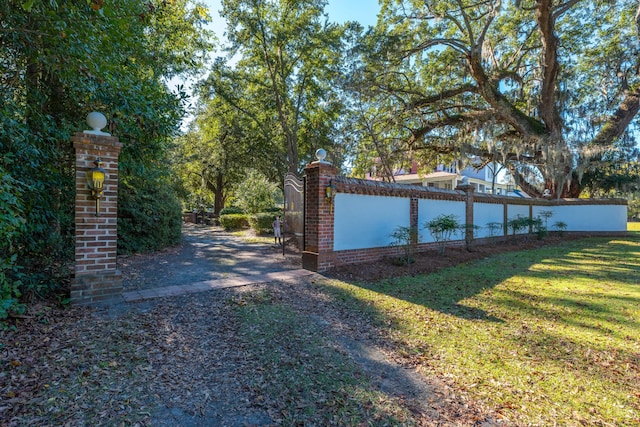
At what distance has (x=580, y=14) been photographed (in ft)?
45.2

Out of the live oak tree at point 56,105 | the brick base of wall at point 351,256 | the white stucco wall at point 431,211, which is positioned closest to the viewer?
the live oak tree at point 56,105

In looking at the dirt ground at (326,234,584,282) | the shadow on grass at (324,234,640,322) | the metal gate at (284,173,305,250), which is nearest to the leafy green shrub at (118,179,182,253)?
the metal gate at (284,173,305,250)

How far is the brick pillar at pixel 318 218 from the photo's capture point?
20.9ft

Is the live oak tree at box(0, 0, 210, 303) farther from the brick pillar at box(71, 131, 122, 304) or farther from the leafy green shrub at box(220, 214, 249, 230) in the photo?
the leafy green shrub at box(220, 214, 249, 230)

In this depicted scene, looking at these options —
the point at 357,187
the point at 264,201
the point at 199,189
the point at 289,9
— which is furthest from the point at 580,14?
the point at 199,189

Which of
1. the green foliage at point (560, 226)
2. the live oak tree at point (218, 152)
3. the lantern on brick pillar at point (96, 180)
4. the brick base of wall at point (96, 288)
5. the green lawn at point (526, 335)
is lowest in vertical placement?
the green lawn at point (526, 335)

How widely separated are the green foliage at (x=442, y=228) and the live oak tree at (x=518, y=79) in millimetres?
6753

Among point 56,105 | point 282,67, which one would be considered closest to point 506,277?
point 56,105

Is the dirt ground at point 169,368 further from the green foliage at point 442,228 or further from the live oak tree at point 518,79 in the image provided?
the live oak tree at point 518,79

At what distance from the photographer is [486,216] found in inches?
464

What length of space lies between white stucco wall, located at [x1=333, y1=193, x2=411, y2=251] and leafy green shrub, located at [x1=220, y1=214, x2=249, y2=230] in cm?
1167

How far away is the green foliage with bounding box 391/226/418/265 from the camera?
7.34 metres

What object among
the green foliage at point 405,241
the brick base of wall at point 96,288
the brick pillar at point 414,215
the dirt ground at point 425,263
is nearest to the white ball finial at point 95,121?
the brick base of wall at point 96,288

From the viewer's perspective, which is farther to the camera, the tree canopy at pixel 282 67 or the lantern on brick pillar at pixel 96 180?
the tree canopy at pixel 282 67
